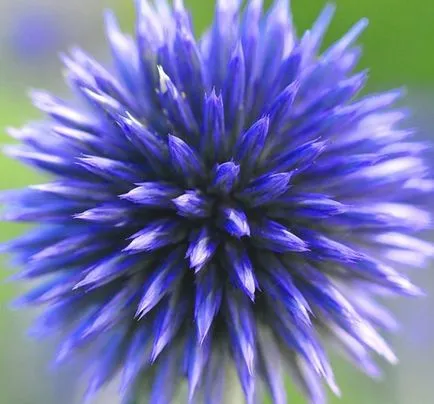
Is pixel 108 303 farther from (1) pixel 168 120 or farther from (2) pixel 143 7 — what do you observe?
(2) pixel 143 7

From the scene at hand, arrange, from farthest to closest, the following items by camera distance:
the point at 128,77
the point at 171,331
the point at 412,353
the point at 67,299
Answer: the point at 412,353 → the point at 128,77 → the point at 67,299 → the point at 171,331

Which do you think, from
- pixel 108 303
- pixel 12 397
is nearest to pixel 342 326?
pixel 108 303

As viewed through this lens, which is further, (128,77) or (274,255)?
(128,77)

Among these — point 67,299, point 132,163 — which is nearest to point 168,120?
point 132,163

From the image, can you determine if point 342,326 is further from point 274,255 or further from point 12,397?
point 12,397

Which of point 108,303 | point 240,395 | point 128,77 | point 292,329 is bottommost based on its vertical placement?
point 240,395

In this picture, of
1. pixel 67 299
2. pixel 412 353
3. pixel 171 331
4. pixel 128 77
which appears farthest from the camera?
pixel 412 353

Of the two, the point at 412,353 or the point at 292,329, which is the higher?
the point at 292,329
